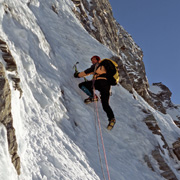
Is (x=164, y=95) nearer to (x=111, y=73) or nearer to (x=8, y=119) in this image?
(x=111, y=73)

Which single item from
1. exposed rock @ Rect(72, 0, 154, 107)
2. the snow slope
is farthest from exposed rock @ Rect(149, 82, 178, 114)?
the snow slope

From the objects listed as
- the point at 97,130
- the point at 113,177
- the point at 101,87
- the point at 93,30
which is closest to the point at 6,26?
the point at 101,87

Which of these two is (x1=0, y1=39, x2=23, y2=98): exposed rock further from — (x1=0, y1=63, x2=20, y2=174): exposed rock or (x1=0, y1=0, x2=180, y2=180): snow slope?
(x1=0, y1=63, x2=20, y2=174): exposed rock

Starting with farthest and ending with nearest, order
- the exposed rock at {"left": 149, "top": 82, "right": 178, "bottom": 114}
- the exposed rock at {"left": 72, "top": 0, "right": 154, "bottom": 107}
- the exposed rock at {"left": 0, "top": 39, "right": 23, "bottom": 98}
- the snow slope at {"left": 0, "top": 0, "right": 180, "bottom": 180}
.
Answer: the exposed rock at {"left": 149, "top": 82, "right": 178, "bottom": 114}, the exposed rock at {"left": 72, "top": 0, "right": 154, "bottom": 107}, the exposed rock at {"left": 0, "top": 39, "right": 23, "bottom": 98}, the snow slope at {"left": 0, "top": 0, "right": 180, "bottom": 180}

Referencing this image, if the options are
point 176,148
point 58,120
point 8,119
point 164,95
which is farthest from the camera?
point 164,95

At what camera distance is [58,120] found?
17.7ft

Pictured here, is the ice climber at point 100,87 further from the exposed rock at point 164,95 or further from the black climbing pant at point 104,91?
the exposed rock at point 164,95

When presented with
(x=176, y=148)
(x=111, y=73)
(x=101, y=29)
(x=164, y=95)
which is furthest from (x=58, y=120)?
(x=164, y=95)

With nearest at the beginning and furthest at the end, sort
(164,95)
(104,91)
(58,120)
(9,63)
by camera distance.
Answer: (9,63), (58,120), (104,91), (164,95)

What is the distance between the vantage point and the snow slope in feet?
12.9

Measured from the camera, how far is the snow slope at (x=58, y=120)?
3928mm

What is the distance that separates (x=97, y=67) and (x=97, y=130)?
203 centimetres

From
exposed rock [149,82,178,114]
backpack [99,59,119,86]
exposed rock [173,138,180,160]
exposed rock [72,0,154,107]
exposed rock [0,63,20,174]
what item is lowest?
exposed rock [0,63,20,174]

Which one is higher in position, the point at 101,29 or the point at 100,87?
the point at 101,29
